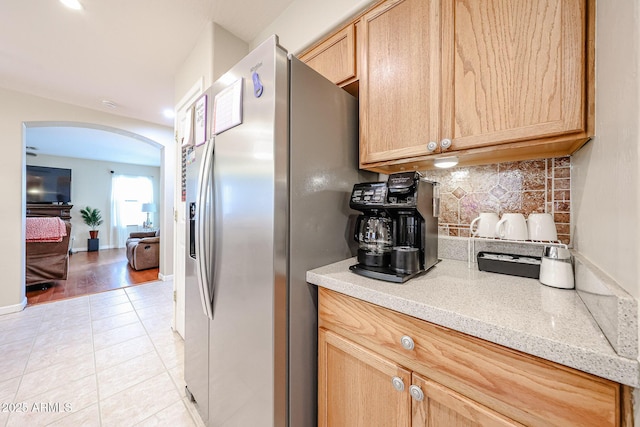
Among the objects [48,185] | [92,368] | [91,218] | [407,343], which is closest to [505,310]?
[407,343]

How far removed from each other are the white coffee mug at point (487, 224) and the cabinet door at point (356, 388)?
732 mm

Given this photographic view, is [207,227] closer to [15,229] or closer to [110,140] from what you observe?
[15,229]

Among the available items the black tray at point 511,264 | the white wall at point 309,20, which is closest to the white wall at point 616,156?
the black tray at point 511,264

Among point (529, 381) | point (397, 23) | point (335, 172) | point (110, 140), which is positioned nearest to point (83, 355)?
point (335, 172)

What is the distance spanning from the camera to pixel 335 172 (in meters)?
1.16

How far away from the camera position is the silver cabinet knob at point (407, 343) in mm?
696

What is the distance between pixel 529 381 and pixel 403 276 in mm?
396

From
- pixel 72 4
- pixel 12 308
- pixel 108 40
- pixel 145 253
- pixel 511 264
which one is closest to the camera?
pixel 511 264

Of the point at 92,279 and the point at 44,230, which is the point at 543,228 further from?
the point at 92,279

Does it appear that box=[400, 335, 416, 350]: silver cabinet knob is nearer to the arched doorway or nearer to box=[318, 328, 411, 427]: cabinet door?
box=[318, 328, 411, 427]: cabinet door

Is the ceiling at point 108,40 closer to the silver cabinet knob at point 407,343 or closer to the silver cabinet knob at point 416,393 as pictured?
the silver cabinet knob at point 407,343

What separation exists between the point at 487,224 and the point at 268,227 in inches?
38.5

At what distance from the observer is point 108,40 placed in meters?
2.01

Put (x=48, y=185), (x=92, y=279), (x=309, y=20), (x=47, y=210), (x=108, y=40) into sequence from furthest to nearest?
(x=48, y=185) → (x=47, y=210) → (x=92, y=279) → (x=108, y=40) → (x=309, y=20)
